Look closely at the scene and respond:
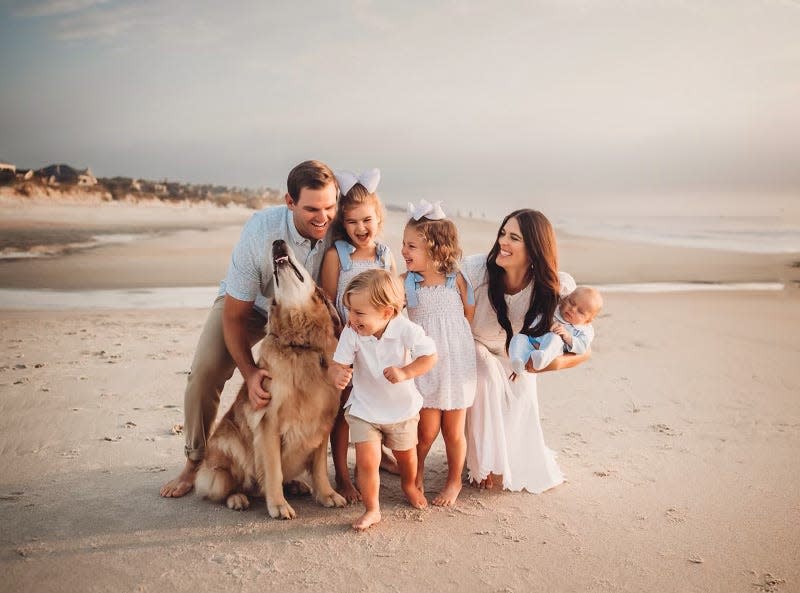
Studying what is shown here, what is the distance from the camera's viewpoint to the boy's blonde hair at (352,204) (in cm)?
393

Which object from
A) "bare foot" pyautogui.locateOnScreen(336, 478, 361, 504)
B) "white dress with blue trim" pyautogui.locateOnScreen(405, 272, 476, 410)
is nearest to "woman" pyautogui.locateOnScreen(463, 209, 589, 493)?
"white dress with blue trim" pyautogui.locateOnScreen(405, 272, 476, 410)

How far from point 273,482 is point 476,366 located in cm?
140

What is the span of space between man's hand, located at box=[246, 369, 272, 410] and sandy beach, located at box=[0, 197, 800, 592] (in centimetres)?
65

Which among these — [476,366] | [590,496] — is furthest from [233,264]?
[590,496]

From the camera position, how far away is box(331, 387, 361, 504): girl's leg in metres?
3.95

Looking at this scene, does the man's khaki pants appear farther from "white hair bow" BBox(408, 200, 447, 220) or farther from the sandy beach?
"white hair bow" BBox(408, 200, 447, 220)

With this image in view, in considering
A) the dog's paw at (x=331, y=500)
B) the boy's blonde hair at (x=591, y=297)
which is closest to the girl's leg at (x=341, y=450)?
the dog's paw at (x=331, y=500)

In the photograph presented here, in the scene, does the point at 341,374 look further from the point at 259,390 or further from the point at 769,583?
the point at 769,583

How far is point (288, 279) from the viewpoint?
3.48 m

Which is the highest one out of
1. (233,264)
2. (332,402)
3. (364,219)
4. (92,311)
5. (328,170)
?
(328,170)

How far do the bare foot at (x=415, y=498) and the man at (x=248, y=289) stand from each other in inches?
44.3

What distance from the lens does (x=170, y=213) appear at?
22156 mm

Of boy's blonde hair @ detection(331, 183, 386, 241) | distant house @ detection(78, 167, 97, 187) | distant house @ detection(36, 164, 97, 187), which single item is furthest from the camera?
distant house @ detection(78, 167, 97, 187)

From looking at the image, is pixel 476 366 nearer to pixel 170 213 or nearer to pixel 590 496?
pixel 590 496
